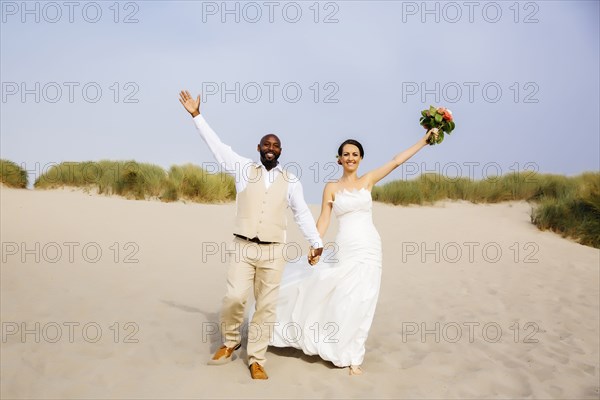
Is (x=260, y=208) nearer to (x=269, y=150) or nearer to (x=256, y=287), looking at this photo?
(x=269, y=150)

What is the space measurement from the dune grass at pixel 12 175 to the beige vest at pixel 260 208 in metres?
15.8

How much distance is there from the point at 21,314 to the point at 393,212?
1179 cm

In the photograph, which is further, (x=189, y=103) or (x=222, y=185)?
(x=222, y=185)

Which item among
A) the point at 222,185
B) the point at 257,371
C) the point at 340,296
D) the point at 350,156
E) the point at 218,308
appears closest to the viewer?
the point at 257,371

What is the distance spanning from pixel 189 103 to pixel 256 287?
186 centimetres

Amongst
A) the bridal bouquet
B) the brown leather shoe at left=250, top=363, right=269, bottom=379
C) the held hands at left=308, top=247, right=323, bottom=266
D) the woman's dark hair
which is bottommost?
the brown leather shoe at left=250, top=363, right=269, bottom=379

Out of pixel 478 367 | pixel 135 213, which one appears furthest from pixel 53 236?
pixel 478 367

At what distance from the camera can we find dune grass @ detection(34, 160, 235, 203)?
17.3 meters

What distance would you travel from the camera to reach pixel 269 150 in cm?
525

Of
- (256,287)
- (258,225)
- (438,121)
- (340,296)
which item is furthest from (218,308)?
(438,121)

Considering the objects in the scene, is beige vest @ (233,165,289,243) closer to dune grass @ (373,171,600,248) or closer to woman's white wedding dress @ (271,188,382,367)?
woman's white wedding dress @ (271,188,382,367)

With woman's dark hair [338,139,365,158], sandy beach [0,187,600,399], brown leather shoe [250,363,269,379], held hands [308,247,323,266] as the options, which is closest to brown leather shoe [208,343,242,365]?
sandy beach [0,187,600,399]

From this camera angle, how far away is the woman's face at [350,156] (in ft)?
19.3

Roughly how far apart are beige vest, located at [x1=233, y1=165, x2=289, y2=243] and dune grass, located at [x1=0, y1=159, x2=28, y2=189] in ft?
51.8
